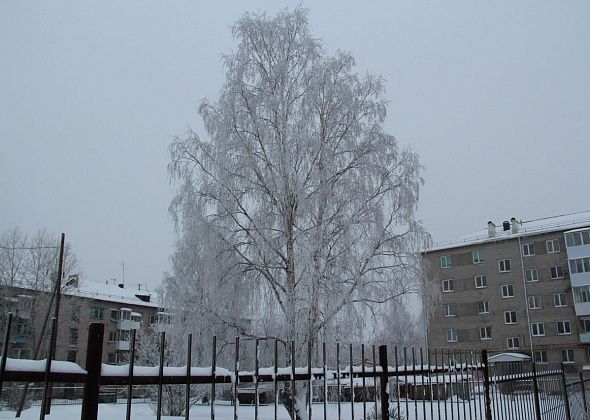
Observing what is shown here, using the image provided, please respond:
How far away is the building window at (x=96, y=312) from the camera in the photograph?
2199 inches

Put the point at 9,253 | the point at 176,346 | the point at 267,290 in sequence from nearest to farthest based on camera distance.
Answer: the point at 267,290
the point at 176,346
the point at 9,253

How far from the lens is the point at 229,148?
14.7 m

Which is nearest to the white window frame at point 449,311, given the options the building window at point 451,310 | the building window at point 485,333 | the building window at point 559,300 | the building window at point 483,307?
the building window at point 451,310

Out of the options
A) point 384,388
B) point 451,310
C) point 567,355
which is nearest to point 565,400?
point 384,388

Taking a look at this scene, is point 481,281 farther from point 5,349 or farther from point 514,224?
point 5,349

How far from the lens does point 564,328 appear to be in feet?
149

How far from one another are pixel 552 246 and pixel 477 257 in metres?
6.86

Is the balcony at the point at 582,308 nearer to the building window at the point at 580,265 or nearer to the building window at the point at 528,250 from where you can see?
the building window at the point at 580,265

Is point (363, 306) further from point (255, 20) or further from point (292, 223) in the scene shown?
point (255, 20)

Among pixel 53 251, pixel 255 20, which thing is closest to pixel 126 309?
pixel 53 251

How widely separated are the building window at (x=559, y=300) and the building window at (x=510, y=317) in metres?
3.68

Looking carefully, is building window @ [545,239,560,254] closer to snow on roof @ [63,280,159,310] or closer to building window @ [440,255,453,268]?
building window @ [440,255,453,268]

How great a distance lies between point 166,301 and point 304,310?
7048 millimetres

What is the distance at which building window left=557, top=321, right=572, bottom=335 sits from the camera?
4525 centimetres
